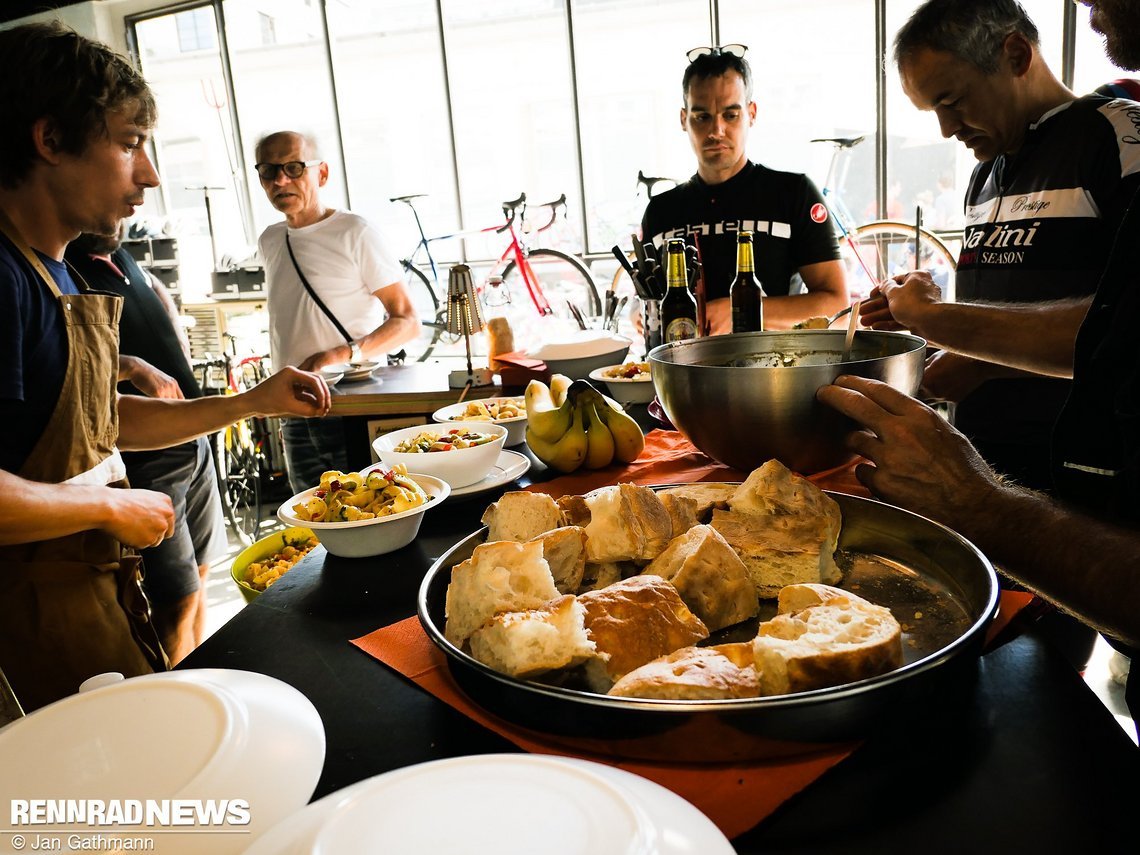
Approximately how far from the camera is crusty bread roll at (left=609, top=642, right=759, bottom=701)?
2.17 feet

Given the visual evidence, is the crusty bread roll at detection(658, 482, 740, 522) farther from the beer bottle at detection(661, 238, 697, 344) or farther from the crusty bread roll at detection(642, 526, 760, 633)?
the beer bottle at detection(661, 238, 697, 344)

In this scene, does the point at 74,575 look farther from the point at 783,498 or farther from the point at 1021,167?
the point at 1021,167

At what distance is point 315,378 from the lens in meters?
2.10

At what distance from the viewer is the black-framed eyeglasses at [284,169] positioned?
380cm

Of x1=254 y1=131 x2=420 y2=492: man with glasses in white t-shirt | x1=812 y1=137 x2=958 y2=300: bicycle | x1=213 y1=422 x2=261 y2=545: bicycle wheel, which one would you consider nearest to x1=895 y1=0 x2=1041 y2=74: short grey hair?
x1=254 y1=131 x2=420 y2=492: man with glasses in white t-shirt

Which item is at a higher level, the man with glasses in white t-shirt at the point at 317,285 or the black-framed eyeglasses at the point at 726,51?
the black-framed eyeglasses at the point at 726,51

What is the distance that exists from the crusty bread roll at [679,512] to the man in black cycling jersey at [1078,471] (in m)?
0.34

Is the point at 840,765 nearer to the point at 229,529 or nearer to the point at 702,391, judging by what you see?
the point at 702,391

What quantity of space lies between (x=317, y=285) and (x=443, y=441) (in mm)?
2527

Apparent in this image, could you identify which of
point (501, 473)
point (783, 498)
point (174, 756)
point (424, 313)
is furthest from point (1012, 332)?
point (424, 313)

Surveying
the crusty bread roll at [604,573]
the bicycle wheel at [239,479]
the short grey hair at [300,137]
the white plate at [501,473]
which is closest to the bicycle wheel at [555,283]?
the bicycle wheel at [239,479]

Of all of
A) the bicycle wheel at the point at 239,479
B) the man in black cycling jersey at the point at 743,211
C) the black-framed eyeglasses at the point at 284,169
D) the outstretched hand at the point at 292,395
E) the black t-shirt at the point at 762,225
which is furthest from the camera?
the bicycle wheel at the point at 239,479

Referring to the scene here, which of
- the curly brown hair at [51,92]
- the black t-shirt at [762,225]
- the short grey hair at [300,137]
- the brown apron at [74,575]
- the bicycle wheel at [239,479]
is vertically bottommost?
the bicycle wheel at [239,479]

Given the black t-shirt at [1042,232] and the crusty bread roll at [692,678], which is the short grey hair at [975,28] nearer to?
the black t-shirt at [1042,232]
